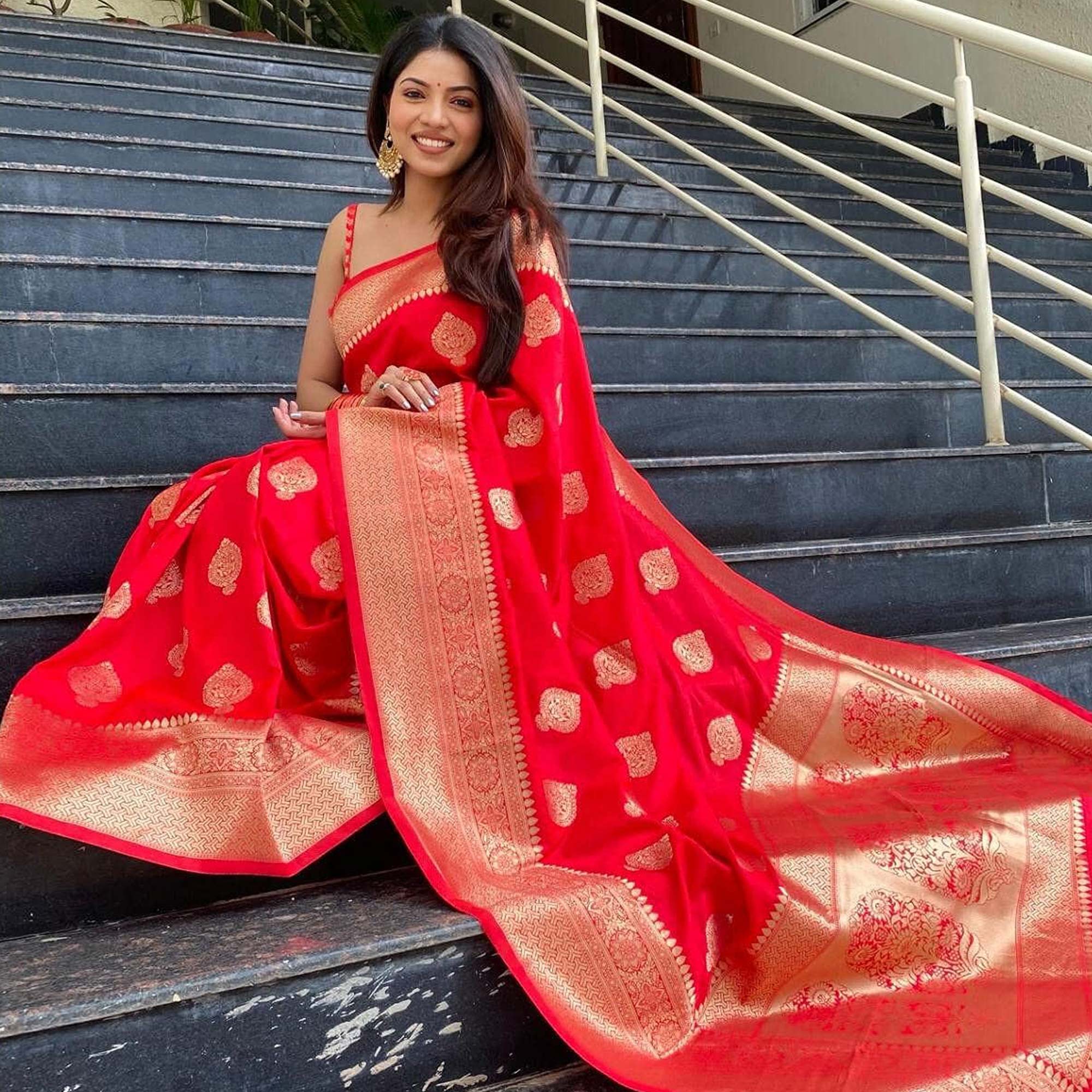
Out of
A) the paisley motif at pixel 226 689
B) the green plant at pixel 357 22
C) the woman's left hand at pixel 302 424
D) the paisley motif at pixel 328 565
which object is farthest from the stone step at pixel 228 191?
the green plant at pixel 357 22

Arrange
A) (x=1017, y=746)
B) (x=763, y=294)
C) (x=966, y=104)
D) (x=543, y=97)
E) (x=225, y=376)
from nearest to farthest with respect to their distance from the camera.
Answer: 1. (x=1017, y=746)
2. (x=225, y=376)
3. (x=966, y=104)
4. (x=763, y=294)
5. (x=543, y=97)

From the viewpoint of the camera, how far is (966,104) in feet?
8.09

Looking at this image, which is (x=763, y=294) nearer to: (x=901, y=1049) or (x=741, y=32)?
(x=901, y=1049)

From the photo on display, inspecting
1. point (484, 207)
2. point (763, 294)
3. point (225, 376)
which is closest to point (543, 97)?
point (763, 294)

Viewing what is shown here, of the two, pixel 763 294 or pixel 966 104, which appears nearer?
pixel 966 104

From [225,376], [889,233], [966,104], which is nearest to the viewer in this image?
[225,376]

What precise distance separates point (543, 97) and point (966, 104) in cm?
220

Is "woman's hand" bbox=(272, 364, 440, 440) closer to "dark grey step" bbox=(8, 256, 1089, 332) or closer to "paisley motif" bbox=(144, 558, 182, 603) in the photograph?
"paisley motif" bbox=(144, 558, 182, 603)

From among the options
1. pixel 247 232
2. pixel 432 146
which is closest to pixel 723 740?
pixel 432 146

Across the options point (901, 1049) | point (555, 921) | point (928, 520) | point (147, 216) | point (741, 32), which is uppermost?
point (741, 32)

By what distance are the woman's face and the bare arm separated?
0.58ft

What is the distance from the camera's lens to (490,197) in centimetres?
182

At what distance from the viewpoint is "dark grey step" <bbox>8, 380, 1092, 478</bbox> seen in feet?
6.32

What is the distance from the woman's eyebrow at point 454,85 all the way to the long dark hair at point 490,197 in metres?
0.01
